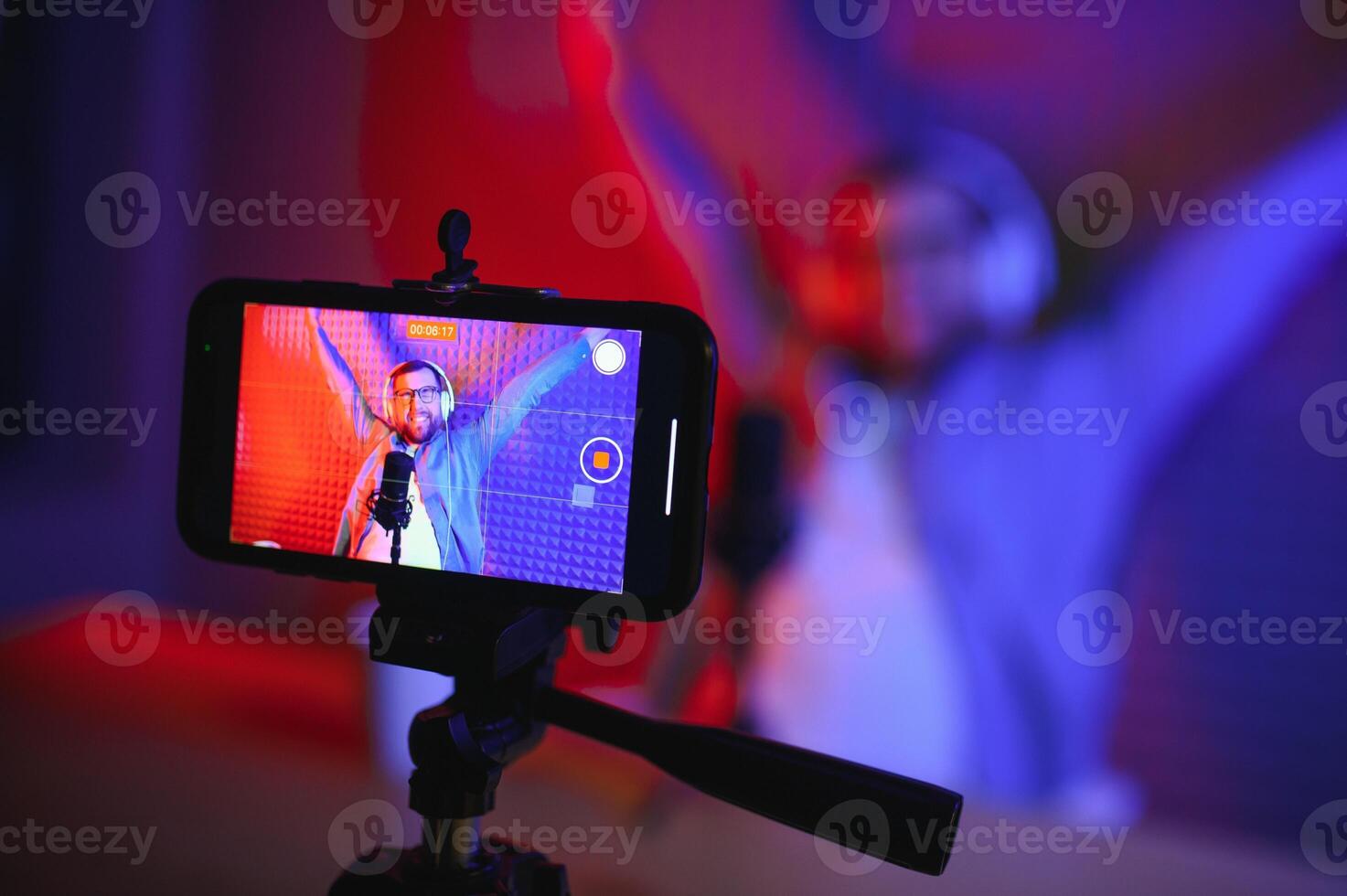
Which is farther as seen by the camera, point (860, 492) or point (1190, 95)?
point (860, 492)

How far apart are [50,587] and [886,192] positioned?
131cm

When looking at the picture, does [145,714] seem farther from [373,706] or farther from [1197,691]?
[1197,691]

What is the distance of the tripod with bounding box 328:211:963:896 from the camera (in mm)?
569

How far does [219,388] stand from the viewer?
729 millimetres

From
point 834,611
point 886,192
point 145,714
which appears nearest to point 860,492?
point 834,611
